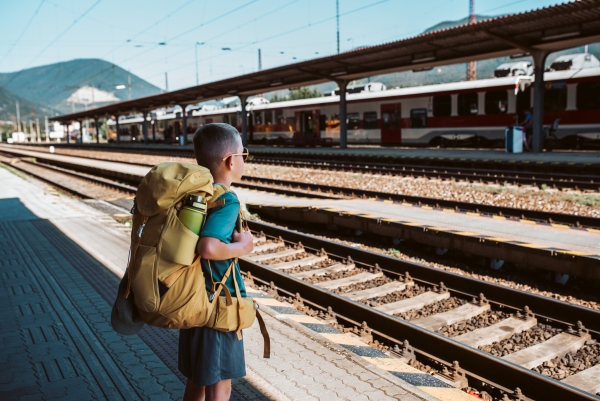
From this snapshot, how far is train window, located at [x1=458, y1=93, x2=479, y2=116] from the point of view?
2355 cm

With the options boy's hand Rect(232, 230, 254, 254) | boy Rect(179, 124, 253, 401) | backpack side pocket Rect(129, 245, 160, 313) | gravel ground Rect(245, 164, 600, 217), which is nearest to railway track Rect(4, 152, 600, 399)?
boy Rect(179, 124, 253, 401)

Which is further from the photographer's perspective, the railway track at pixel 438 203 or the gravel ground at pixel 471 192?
the gravel ground at pixel 471 192

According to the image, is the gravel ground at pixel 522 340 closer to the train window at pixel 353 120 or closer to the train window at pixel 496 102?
the train window at pixel 496 102

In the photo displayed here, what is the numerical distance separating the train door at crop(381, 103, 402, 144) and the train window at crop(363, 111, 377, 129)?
649 mm

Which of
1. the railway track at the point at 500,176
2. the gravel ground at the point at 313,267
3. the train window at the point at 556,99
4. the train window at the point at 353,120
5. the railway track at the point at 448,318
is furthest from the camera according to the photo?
the train window at the point at 353,120

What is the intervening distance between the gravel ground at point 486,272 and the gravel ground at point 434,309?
1.15m

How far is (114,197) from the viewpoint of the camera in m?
15.3

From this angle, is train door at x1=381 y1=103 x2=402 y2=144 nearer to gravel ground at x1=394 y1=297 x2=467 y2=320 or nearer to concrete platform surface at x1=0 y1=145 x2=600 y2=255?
concrete platform surface at x1=0 y1=145 x2=600 y2=255

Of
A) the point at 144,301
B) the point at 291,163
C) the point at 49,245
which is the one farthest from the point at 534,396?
the point at 291,163

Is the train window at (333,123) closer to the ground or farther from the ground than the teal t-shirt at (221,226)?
farther from the ground

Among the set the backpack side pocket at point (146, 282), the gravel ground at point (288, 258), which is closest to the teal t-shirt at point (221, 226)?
the backpack side pocket at point (146, 282)

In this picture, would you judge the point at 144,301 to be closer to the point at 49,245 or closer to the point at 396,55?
the point at 49,245

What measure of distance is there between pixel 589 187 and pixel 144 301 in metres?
12.6

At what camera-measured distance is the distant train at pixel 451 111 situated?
20562 mm
